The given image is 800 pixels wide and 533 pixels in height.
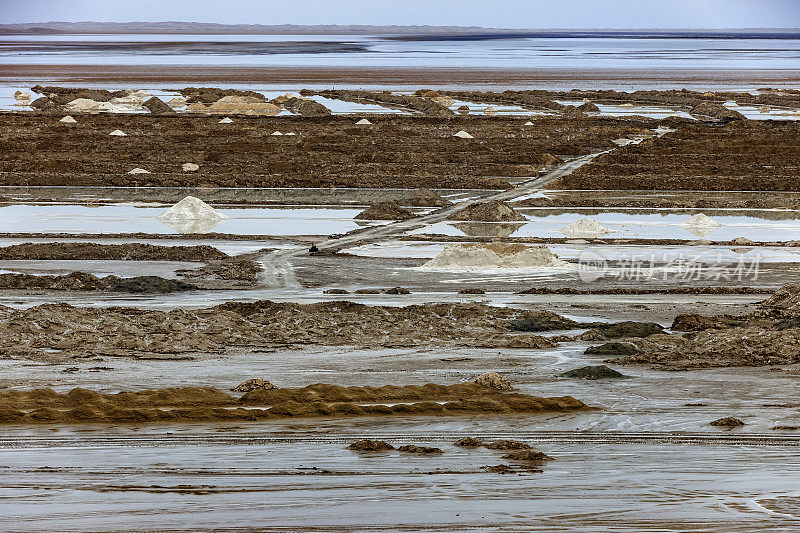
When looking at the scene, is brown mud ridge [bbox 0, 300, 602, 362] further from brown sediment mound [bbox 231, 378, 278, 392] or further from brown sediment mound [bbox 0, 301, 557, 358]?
brown sediment mound [bbox 231, 378, 278, 392]

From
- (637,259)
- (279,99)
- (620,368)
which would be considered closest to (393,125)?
(279,99)

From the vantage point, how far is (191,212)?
2264 centimetres

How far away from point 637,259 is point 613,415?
846 centimetres

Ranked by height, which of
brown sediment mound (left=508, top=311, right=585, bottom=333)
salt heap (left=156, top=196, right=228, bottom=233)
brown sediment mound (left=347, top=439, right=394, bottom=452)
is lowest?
salt heap (left=156, top=196, right=228, bottom=233)

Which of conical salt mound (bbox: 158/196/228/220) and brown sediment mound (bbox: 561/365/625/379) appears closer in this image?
brown sediment mound (bbox: 561/365/625/379)

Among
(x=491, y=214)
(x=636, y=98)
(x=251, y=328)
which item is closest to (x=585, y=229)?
(x=491, y=214)

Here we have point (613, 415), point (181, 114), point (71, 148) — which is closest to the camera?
point (613, 415)

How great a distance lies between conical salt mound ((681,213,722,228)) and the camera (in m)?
21.4

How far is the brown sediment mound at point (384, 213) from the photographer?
22.1 metres

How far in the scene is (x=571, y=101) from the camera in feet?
202

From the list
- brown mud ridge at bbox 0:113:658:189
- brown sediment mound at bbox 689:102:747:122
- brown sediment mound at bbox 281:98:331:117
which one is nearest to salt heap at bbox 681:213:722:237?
brown mud ridge at bbox 0:113:658:189

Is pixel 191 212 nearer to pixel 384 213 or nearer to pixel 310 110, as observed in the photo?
pixel 384 213

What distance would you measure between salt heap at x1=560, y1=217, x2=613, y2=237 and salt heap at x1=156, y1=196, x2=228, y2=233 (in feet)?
20.1

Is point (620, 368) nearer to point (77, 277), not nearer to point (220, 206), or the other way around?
point (77, 277)
